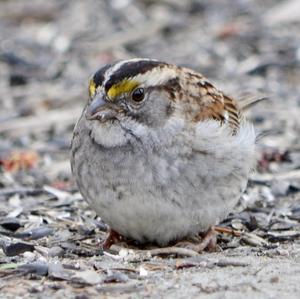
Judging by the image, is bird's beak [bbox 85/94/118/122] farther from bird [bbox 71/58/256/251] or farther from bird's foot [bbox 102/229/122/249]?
bird's foot [bbox 102/229/122/249]

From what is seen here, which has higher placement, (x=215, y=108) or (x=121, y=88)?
(x=121, y=88)

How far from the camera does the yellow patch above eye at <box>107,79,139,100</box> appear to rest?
180 inches

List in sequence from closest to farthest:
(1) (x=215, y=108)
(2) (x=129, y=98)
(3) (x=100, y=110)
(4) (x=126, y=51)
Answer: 1. (3) (x=100, y=110)
2. (2) (x=129, y=98)
3. (1) (x=215, y=108)
4. (4) (x=126, y=51)

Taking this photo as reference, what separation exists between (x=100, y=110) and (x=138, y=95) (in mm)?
217

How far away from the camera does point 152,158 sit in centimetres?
462

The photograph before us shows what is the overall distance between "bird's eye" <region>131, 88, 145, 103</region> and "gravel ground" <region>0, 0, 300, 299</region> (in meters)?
0.65

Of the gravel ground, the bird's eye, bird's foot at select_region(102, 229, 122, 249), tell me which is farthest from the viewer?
bird's foot at select_region(102, 229, 122, 249)

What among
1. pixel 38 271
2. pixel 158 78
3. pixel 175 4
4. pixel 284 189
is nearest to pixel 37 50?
pixel 175 4

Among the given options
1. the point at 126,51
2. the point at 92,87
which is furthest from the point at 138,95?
the point at 126,51

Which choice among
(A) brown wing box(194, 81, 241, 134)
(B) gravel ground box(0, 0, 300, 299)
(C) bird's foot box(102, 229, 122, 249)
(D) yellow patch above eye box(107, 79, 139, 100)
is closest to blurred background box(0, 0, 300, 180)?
(B) gravel ground box(0, 0, 300, 299)

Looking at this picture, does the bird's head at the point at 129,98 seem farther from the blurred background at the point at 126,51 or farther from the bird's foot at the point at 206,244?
the blurred background at the point at 126,51

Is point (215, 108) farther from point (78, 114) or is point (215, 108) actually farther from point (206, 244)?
point (78, 114)

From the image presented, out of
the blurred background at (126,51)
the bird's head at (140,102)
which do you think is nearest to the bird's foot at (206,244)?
the bird's head at (140,102)

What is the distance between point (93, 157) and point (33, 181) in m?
1.77
